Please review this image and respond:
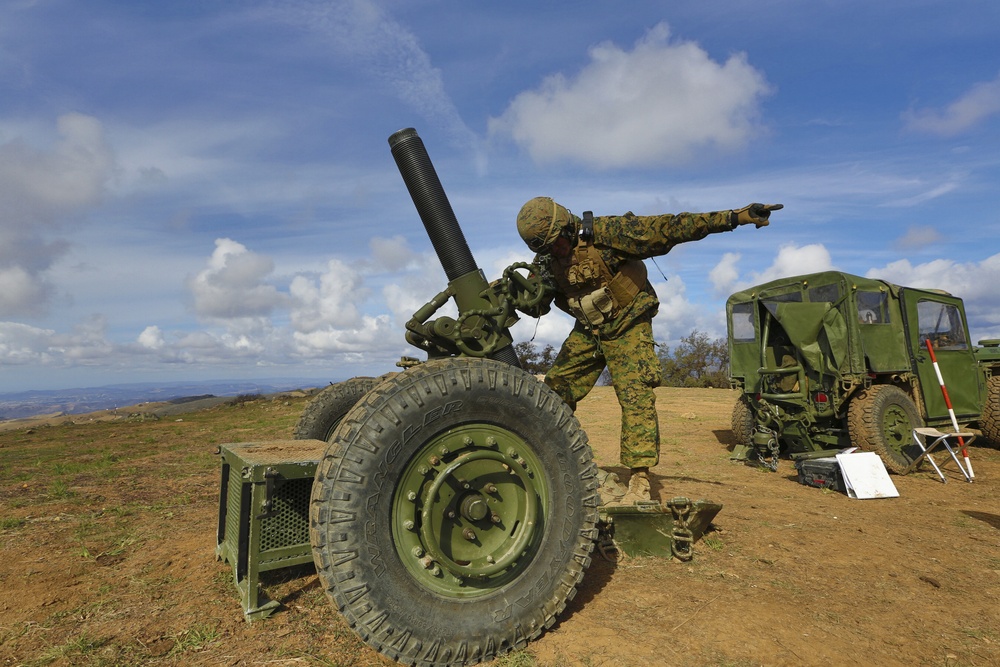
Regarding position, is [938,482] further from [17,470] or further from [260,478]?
[17,470]

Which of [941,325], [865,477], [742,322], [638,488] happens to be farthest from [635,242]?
[941,325]

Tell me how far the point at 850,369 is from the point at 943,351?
216 centimetres

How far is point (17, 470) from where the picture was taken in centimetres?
643

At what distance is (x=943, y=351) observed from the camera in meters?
7.26

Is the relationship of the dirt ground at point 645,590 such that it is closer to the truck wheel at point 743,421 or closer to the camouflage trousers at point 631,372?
the camouflage trousers at point 631,372

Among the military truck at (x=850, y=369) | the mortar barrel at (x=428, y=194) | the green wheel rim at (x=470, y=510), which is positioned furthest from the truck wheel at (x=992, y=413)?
the green wheel rim at (x=470, y=510)

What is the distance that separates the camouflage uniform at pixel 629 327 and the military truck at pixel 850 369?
326 cm

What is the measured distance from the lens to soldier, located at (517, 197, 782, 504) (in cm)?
372

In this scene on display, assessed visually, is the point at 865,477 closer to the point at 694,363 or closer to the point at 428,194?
the point at 428,194

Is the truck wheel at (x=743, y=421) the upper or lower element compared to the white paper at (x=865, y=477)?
upper

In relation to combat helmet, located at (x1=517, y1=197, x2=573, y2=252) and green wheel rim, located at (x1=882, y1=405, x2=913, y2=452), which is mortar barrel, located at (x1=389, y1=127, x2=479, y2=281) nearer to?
combat helmet, located at (x1=517, y1=197, x2=573, y2=252)

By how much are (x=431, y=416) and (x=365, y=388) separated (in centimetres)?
191

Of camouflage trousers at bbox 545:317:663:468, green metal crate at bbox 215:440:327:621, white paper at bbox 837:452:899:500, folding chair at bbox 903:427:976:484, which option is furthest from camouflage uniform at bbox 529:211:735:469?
folding chair at bbox 903:427:976:484

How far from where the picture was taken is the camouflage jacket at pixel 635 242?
3.52m
